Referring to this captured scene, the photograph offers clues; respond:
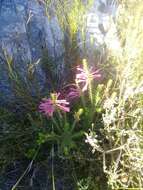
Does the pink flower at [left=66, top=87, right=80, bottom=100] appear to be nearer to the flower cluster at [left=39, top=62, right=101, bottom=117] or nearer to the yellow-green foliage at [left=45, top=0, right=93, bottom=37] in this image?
the flower cluster at [left=39, top=62, right=101, bottom=117]

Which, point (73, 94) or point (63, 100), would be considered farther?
point (73, 94)

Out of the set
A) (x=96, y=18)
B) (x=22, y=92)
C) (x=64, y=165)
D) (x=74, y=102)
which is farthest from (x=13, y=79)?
(x=96, y=18)

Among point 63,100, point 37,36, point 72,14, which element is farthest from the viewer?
point 37,36

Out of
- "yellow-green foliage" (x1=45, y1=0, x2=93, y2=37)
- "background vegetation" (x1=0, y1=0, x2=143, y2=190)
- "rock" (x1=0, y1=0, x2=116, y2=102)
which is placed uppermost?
"yellow-green foliage" (x1=45, y1=0, x2=93, y2=37)

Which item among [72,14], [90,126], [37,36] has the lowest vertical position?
[90,126]

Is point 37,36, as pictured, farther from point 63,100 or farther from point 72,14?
point 63,100

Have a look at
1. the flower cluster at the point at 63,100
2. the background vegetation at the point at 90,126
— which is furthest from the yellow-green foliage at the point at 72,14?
the flower cluster at the point at 63,100

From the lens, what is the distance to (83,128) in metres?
2.24

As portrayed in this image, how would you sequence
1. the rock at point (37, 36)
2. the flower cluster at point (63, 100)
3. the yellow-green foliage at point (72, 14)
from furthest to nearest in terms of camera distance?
the rock at point (37, 36) < the yellow-green foliage at point (72, 14) < the flower cluster at point (63, 100)

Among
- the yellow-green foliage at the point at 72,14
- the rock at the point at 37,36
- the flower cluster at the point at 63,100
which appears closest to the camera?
the flower cluster at the point at 63,100

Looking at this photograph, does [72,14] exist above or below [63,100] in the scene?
above

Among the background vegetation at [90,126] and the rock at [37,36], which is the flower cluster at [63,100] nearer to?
the background vegetation at [90,126]

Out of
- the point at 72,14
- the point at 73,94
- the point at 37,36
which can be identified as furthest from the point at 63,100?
the point at 37,36

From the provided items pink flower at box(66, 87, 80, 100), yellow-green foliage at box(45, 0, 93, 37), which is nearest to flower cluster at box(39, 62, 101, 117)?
pink flower at box(66, 87, 80, 100)
